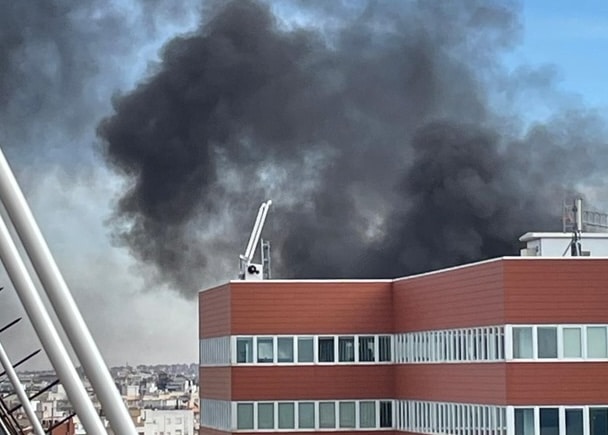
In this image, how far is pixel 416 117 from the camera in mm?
119312

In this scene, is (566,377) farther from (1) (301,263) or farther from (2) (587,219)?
(1) (301,263)

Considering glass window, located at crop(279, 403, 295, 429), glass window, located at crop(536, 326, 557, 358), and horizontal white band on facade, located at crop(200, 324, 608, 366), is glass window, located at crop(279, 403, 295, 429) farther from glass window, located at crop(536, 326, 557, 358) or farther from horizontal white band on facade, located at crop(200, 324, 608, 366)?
glass window, located at crop(536, 326, 557, 358)

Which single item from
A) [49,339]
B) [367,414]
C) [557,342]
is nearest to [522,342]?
[557,342]

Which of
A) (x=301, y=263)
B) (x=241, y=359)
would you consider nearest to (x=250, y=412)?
(x=241, y=359)

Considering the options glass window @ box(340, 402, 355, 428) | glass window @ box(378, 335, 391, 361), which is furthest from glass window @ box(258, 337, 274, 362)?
glass window @ box(378, 335, 391, 361)

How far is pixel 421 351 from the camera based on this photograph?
49.1 m

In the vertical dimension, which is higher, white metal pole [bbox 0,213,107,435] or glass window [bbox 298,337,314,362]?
glass window [bbox 298,337,314,362]

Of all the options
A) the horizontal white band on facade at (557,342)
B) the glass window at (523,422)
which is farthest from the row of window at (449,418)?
the horizontal white band on facade at (557,342)

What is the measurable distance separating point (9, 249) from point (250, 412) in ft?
155

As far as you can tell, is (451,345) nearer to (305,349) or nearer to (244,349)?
(305,349)

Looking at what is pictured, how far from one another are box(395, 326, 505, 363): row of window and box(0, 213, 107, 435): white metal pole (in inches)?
1407

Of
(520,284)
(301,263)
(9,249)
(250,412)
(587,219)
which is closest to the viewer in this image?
(9,249)

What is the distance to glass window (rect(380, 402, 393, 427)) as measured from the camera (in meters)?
52.7

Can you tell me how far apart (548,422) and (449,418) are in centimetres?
544
